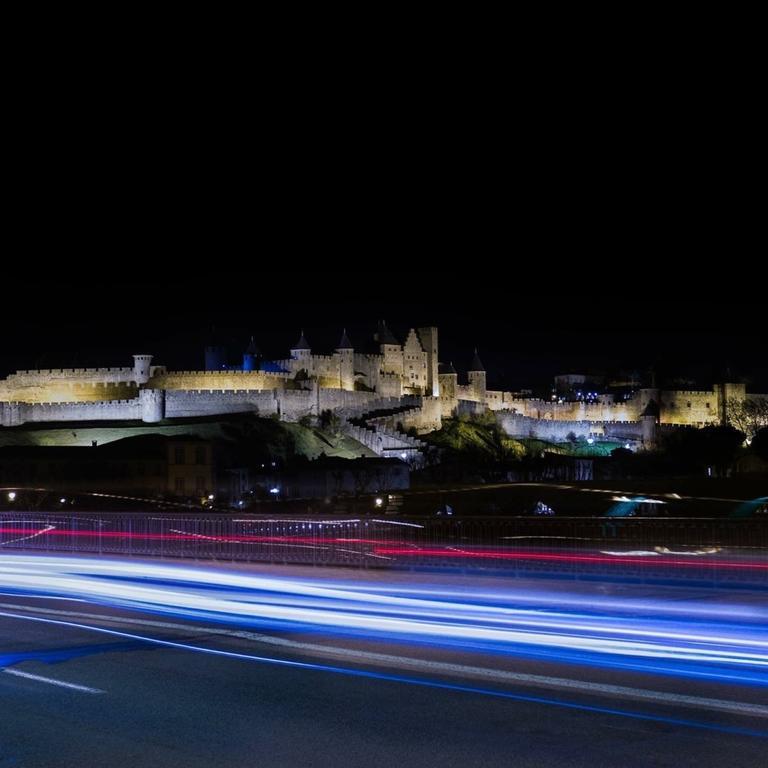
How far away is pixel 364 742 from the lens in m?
6.79

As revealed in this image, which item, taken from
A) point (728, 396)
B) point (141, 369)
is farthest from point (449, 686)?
point (728, 396)

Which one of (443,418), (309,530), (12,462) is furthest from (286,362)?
(309,530)

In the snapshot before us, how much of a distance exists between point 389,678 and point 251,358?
364ft

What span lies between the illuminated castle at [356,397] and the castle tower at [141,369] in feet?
0.32

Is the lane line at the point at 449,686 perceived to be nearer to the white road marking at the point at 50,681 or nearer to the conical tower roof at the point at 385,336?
the white road marking at the point at 50,681

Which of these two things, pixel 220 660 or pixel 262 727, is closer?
pixel 262 727

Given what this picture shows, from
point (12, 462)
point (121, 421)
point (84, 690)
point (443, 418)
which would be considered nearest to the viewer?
point (84, 690)

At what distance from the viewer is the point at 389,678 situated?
880cm

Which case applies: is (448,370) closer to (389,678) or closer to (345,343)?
(345,343)

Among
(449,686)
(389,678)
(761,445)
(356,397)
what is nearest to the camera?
(449,686)

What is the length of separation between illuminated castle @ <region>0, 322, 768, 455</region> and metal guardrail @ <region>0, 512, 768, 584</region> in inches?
2299

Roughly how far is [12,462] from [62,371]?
122 ft

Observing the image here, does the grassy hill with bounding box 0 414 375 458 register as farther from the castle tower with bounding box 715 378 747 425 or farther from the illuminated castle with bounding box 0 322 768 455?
the castle tower with bounding box 715 378 747 425

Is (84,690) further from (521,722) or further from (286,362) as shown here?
(286,362)
